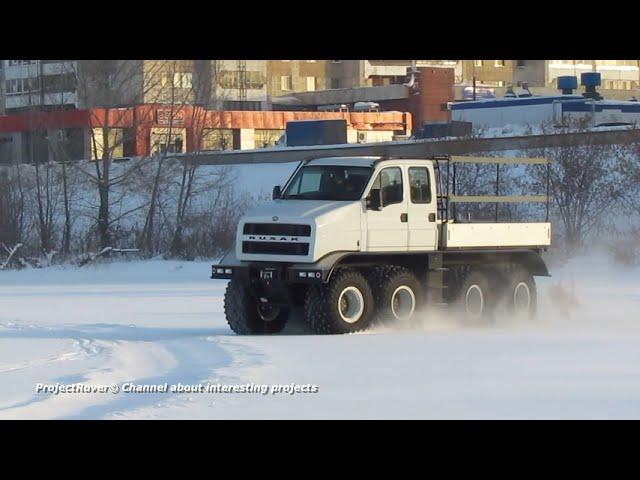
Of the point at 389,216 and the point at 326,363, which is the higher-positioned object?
the point at 389,216

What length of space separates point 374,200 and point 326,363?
17.5 ft

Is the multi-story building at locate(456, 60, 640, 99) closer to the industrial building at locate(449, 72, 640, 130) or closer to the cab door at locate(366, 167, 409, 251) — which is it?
the industrial building at locate(449, 72, 640, 130)

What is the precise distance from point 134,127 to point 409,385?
3760 cm

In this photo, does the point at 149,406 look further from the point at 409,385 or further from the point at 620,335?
the point at 620,335

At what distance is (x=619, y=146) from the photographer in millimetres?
49188

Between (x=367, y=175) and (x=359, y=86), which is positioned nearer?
(x=367, y=175)

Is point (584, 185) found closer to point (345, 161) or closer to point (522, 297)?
point (522, 297)

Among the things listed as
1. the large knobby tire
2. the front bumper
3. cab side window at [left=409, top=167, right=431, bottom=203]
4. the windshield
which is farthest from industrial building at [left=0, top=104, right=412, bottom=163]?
the large knobby tire

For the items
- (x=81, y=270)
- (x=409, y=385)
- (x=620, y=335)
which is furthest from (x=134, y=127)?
(x=409, y=385)

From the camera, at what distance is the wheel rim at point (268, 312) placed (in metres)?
21.8

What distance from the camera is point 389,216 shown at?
856 inches

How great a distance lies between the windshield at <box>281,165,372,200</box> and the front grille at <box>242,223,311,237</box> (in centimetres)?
100

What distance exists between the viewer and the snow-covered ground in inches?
512

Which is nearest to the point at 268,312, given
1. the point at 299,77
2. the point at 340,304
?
the point at 340,304
